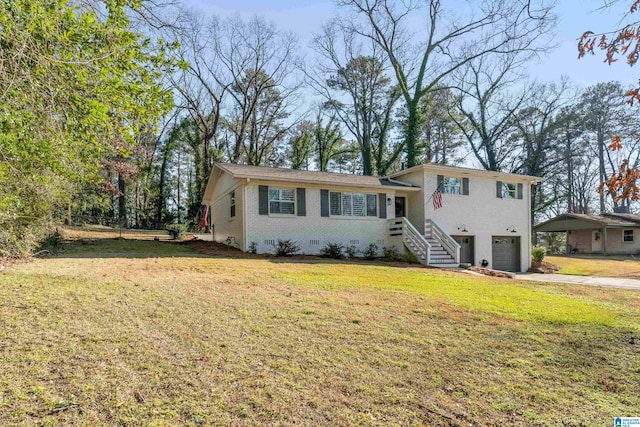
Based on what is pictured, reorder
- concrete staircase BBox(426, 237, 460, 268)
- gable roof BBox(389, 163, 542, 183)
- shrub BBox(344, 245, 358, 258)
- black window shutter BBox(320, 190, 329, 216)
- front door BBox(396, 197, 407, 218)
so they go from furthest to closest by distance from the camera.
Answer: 1. front door BBox(396, 197, 407, 218)
2. gable roof BBox(389, 163, 542, 183)
3. shrub BBox(344, 245, 358, 258)
4. black window shutter BBox(320, 190, 329, 216)
5. concrete staircase BBox(426, 237, 460, 268)

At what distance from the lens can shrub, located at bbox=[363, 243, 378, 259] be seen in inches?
632

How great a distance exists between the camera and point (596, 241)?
30641 mm

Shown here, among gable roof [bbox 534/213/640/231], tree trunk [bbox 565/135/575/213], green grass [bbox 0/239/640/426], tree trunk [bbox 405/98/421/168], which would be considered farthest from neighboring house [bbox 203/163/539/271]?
tree trunk [bbox 565/135/575/213]

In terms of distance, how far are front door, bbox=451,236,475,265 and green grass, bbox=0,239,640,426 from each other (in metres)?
11.1

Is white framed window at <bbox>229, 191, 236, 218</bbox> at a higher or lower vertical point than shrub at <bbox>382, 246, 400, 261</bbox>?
higher

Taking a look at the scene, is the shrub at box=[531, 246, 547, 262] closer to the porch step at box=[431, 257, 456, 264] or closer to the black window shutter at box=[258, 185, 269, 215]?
the porch step at box=[431, 257, 456, 264]

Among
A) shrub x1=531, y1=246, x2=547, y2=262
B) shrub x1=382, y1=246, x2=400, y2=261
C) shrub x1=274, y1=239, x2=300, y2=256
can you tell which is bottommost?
shrub x1=531, y1=246, x2=547, y2=262

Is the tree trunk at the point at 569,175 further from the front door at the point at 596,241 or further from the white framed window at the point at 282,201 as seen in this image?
the white framed window at the point at 282,201

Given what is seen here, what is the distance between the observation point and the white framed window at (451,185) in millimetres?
17953

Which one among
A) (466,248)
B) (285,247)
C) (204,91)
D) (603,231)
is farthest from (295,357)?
(603,231)

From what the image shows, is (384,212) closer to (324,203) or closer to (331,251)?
(324,203)

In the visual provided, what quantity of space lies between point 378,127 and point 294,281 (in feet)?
99.3

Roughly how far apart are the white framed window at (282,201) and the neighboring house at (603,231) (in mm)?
26191

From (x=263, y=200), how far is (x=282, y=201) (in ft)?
2.89
